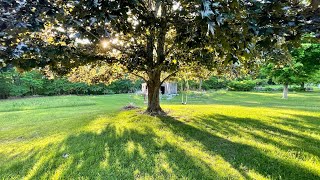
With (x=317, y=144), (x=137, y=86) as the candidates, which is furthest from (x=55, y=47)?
(x=137, y=86)

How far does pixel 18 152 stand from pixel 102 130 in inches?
91.5

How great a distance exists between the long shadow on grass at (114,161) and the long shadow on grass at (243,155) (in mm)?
743

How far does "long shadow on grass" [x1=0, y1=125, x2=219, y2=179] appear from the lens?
4207 millimetres

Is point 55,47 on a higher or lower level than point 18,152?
higher

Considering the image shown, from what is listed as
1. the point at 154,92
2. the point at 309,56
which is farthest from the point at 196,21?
the point at 309,56

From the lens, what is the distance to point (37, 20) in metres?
3.07

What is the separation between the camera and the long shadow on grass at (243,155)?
4.01 metres

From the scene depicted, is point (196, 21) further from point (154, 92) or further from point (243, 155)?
point (154, 92)

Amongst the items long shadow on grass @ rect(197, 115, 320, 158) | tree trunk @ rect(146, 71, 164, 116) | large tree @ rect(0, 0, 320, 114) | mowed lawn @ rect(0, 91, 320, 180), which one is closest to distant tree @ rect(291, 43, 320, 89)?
long shadow on grass @ rect(197, 115, 320, 158)

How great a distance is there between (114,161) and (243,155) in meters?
2.65

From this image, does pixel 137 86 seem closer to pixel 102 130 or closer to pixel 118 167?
pixel 102 130

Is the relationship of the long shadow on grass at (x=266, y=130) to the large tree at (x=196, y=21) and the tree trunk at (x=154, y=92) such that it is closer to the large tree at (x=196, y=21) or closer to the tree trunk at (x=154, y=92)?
the tree trunk at (x=154, y=92)

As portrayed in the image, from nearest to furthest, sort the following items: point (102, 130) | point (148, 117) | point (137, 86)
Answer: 1. point (102, 130)
2. point (148, 117)
3. point (137, 86)

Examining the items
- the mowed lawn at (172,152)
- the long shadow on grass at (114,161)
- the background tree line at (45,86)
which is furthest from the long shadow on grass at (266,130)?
the background tree line at (45,86)
